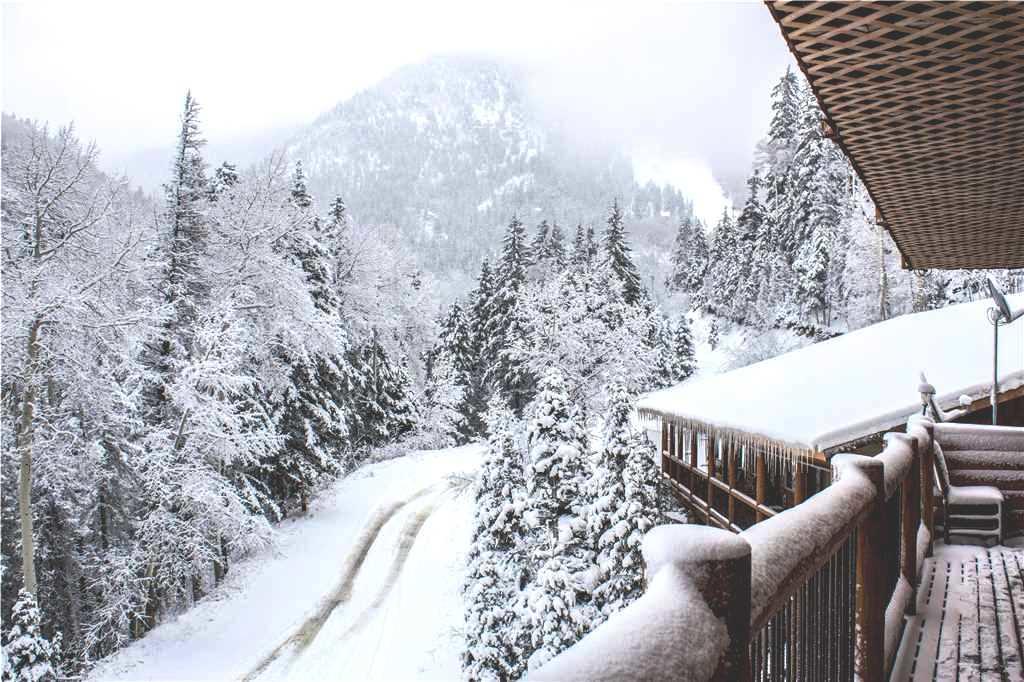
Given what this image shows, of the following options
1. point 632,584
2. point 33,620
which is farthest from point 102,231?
point 632,584

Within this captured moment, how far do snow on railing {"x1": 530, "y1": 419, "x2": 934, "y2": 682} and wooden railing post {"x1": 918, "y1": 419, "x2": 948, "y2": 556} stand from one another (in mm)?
1883

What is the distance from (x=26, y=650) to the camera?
1270cm

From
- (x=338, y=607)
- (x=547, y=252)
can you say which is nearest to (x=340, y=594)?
(x=338, y=607)

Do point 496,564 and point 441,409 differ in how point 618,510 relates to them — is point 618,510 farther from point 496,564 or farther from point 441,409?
point 441,409

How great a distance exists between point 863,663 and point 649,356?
29712 mm

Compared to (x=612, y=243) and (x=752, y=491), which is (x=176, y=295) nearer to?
(x=752, y=491)

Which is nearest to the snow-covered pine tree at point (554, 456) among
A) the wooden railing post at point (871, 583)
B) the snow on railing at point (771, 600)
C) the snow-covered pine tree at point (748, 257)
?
the snow on railing at point (771, 600)

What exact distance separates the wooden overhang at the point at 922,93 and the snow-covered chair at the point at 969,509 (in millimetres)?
2571

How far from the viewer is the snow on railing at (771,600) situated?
0.96 meters

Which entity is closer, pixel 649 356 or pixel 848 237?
pixel 649 356

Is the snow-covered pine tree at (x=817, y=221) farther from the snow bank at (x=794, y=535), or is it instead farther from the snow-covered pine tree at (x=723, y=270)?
the snow bank at (x=794, y=535)

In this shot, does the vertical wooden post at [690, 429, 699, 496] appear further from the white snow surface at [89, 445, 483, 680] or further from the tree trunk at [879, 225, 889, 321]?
the tree trunk at [879, 225, 889, 321]

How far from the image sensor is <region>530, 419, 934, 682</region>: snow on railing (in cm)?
96

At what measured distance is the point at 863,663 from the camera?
2896 millimetres
